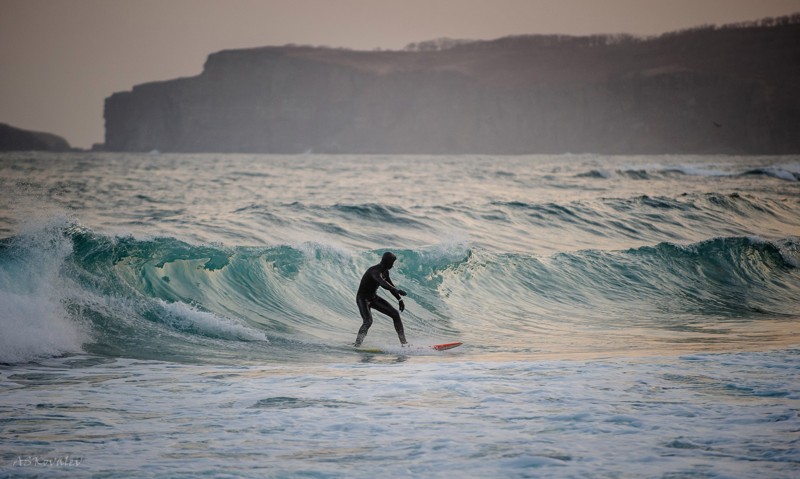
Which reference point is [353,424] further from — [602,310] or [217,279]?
[602,310]

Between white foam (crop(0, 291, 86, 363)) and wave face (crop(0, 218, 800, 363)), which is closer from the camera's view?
white foam (crop(0, 291, 86, 363))

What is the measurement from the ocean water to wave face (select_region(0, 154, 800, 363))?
0.06 meters

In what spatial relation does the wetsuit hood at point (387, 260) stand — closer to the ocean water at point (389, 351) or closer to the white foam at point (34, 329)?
the ocean water at point (389, 351)

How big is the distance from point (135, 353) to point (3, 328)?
60.3 inches

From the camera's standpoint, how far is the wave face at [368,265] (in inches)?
428

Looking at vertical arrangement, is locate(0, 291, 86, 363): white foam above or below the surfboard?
above

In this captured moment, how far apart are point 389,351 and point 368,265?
21.9ft

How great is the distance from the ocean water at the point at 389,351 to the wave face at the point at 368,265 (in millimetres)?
64

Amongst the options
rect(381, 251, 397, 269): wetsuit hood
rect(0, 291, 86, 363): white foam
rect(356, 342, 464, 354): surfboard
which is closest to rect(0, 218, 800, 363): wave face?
rect(0, 291, 86, 363): white foam

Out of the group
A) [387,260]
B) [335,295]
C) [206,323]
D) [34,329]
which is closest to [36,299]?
[34,329]

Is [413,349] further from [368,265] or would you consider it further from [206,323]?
[368,265]

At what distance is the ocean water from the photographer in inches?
233

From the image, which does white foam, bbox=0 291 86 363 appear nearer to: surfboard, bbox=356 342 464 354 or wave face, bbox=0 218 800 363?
wave face, bbox=0 218 800 363

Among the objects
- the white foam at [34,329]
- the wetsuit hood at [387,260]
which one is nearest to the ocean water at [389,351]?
the white foam at [34,329]
